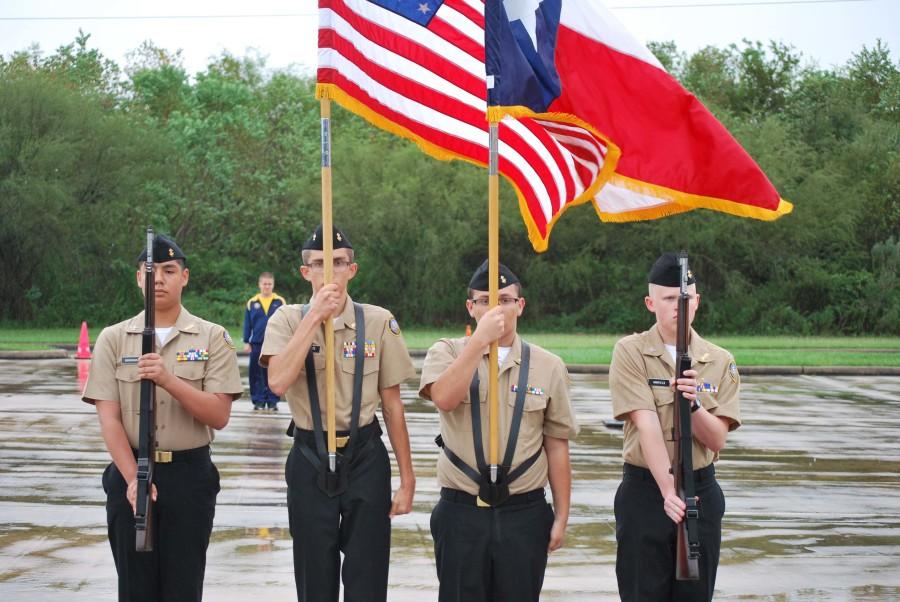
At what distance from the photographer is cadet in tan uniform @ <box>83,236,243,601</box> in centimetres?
550

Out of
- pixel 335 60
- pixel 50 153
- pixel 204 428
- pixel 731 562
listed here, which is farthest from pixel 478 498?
pixel 50 153

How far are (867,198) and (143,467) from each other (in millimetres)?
42733

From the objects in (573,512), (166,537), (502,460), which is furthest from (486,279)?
(573,512)

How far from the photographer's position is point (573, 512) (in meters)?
10.0

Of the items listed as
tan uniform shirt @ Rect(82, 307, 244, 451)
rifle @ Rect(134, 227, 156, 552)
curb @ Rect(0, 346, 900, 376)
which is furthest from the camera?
curb @ Rect(0, 346, 900, 376)

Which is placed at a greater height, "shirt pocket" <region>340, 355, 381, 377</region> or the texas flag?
the texas flag

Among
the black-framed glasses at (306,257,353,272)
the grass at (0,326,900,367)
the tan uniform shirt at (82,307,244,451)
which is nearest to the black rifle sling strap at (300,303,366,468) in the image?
the black-framed glasses at (306,257,353,272)

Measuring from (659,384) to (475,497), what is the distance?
943mm

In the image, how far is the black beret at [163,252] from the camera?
5.57 metres

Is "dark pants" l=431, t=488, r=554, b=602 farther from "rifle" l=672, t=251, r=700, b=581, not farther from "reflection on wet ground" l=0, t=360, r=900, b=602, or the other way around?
"reflection on wet ground" l=0, t=360, r=900, b=602

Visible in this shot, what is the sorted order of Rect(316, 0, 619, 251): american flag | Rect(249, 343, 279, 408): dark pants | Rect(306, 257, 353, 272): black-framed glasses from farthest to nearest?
Rect(249, 343, 279, 408): dark pants < Rect(316, 0, 619, 251): american flag < Rect(306, 257, 353, 272): black-framed glasses

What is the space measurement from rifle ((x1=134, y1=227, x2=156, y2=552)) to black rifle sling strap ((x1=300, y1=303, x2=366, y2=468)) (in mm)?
673

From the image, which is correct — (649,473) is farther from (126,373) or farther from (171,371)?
(126,373)

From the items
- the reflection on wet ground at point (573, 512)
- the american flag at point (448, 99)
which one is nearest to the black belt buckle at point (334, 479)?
the american flag at point (448, 99)
